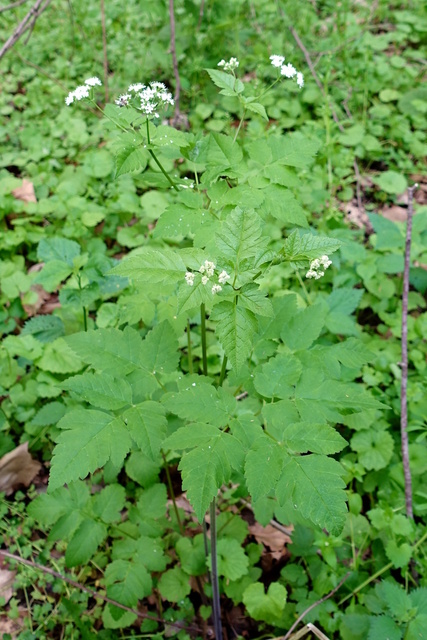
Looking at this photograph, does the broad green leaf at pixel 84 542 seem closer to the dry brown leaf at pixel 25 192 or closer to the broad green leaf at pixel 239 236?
the broad green leaf at pixel 239 236

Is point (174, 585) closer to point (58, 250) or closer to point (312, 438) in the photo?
point (312, 438)

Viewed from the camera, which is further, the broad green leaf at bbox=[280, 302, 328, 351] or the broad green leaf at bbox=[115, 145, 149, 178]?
the broad green leaf at bbox=[280, 302, 328, 351]

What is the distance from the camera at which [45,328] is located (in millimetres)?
2621

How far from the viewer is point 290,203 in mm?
1594

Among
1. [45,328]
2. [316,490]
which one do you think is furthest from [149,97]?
[45,328]

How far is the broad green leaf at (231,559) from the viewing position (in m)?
2.04

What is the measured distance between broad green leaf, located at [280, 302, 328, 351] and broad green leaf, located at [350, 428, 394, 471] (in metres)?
0.88

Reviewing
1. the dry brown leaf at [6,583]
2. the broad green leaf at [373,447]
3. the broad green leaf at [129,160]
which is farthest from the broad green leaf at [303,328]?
the dry brown leaf at [6,583]

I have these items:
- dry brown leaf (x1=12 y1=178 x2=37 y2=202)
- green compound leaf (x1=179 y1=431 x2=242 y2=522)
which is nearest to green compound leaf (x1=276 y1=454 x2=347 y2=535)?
green compound leaf (x1=179 y1=431 x2=242 y2=522)

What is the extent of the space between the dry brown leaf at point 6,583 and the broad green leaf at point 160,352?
56.7 inches

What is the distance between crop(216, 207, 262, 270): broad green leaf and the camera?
1347 millimetres

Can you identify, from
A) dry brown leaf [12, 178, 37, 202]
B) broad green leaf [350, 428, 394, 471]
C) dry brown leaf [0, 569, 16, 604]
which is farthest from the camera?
dry brown leaf [12, 178, 37, 202]

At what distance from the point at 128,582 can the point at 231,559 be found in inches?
18.4

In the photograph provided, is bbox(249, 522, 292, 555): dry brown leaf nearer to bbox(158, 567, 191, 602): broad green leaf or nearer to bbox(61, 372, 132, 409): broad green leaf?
bbox(158, 567, 191, 602): broad green leaf
